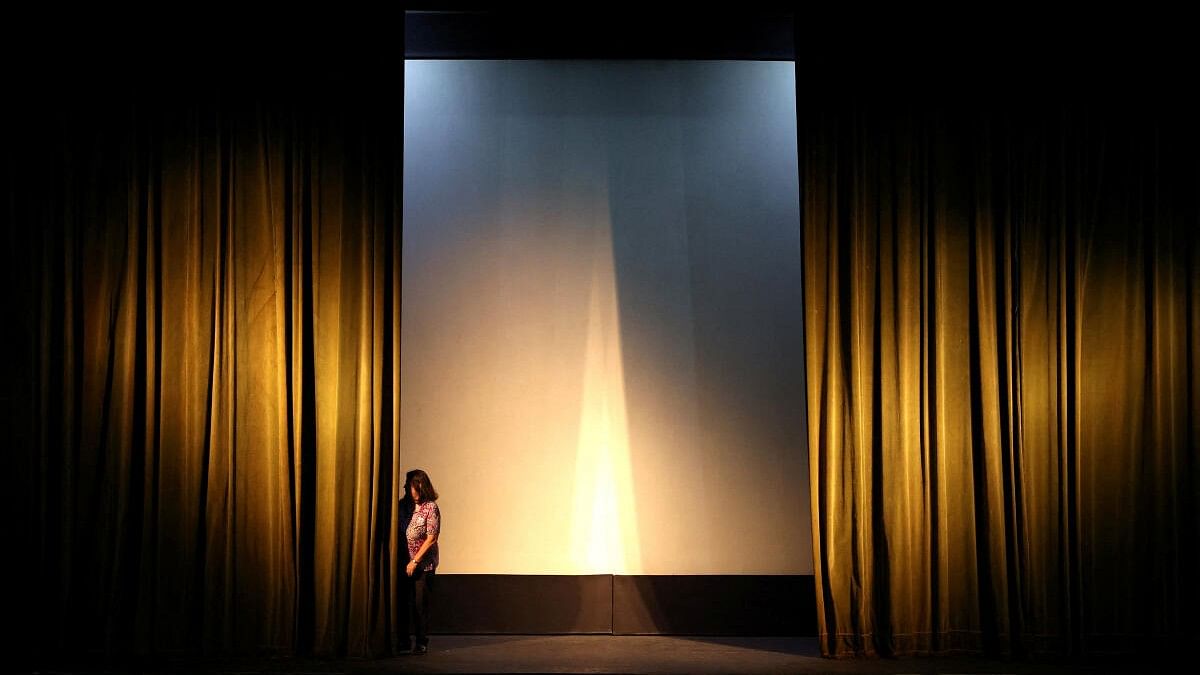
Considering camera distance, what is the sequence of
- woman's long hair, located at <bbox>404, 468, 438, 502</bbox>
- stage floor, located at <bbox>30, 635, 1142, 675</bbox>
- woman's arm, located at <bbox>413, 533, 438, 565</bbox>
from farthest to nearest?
1. woman's long hair, located at <bbox>404, 468, 438, 502</bbox>
2. woman's arm, located at <bbox>413, 533, 438, 565</bbox>
3. stage floor, located at <bbox>30, 635, 1142, 675</bbox>

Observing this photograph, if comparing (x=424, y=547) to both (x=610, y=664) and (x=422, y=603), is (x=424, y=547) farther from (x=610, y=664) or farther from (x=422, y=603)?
(x=610, y=664)

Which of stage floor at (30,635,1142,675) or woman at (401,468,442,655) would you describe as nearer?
stage floor at (30,635,1142,675)

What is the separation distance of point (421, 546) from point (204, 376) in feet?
5.39

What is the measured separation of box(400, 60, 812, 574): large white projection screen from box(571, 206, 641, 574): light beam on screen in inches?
0.5

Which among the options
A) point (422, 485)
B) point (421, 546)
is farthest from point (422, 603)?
point (422, 485)

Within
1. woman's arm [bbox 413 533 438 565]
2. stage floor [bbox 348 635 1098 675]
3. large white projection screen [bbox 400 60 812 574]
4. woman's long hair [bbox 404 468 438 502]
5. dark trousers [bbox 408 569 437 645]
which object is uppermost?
large white projection screen [bbox 400 60 812 574]

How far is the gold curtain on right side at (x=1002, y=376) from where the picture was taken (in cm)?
721

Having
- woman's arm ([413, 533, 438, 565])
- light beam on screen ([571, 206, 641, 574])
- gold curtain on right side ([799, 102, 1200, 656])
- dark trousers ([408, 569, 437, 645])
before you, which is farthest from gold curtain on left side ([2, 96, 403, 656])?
gold curtain on right side ([799, 102, 1200, 656])

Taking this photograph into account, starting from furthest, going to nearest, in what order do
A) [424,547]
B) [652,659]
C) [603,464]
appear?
[603,464]
[424,547]
[652,659]

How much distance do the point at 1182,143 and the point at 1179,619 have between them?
284 centimetres

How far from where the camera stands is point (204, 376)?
732 centimetres

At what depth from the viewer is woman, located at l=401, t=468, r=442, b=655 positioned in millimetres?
7398

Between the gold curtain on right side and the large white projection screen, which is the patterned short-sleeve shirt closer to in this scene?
the large white projection screen

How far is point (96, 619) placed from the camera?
23.3 ft
